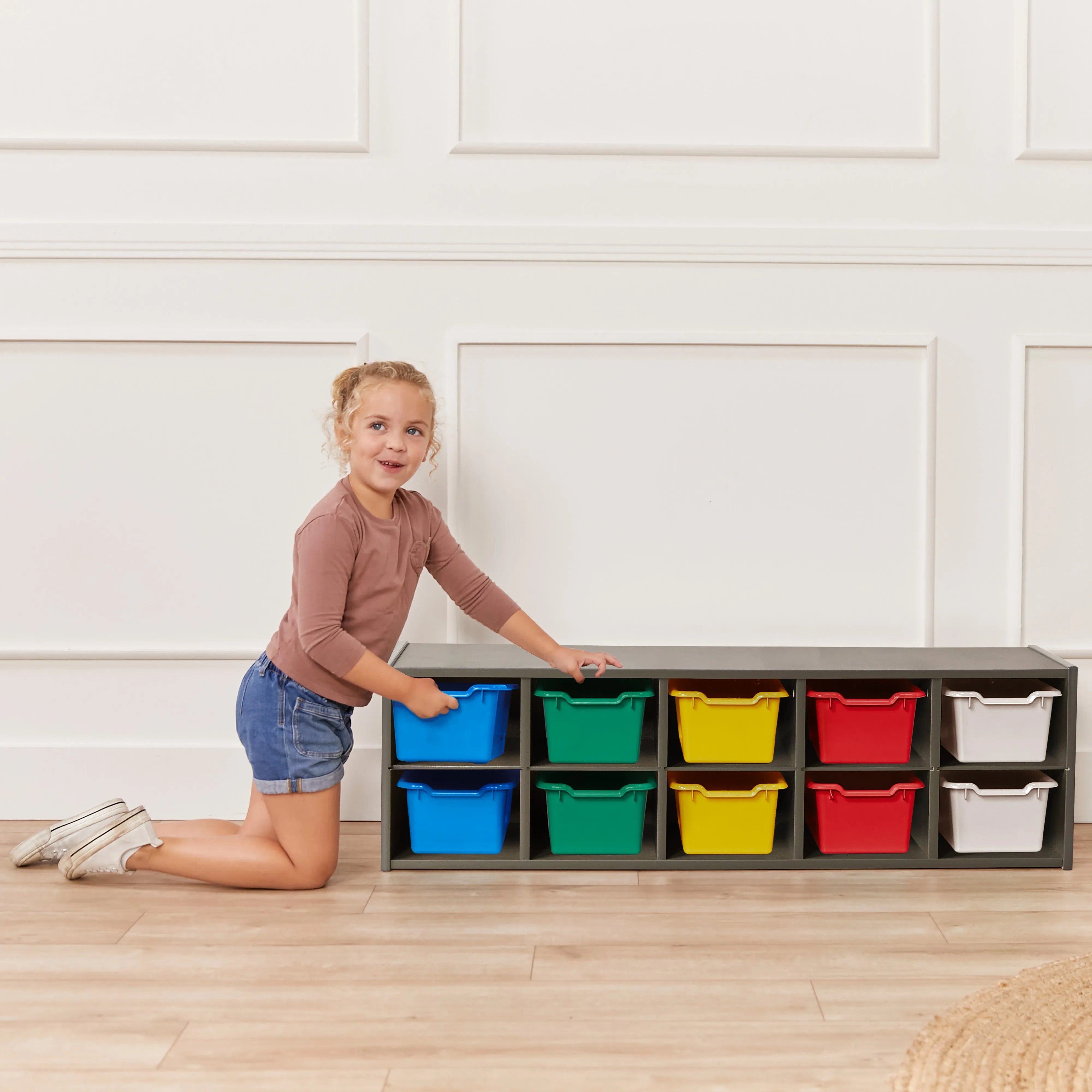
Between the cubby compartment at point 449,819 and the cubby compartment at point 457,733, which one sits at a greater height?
the cubby compartment at point 457,733

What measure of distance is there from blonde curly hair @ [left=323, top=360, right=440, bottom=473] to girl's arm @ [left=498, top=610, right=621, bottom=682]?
41 cm

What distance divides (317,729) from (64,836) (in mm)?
585

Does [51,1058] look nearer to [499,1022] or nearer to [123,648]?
[499,1022]

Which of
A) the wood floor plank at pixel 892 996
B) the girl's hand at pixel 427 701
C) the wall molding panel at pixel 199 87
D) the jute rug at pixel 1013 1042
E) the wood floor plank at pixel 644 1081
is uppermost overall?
the wall molding panel at pixel 199 87

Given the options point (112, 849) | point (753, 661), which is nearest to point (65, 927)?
point (112, 849)

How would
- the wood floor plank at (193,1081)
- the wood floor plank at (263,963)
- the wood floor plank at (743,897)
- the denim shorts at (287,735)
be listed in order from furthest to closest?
the denim shorts at (287,735)
the wood floor plank at (743,897)
the wood floor plank at (263,963)
the wood floor plank at (193,1081)

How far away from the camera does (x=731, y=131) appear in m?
2.23

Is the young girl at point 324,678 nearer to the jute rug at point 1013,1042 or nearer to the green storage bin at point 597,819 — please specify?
the green storage bin at point 597,819

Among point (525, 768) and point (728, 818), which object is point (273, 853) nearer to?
point (525, 768)

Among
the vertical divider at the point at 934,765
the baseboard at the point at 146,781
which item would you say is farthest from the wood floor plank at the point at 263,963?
the vertical divider at the point at 934,765

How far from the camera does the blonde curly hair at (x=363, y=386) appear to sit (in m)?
1.92

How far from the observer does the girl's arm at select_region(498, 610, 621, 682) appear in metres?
1.94

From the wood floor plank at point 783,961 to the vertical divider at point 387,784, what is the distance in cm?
48

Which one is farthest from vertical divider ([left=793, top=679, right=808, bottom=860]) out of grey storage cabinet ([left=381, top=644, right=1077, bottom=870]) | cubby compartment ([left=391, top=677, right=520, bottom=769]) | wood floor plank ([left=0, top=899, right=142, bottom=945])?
wood floor plank ([left=0, top=899, right=142, bottom=945])
